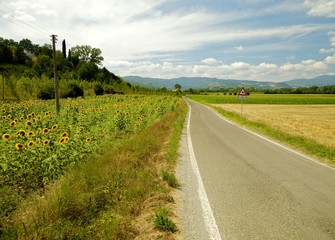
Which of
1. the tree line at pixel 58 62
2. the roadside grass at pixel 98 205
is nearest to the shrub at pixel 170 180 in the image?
the roadside grass at pixel 98 205

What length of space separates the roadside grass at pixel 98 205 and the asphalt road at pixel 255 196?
607 mm

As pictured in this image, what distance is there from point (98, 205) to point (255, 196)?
3.10 metres

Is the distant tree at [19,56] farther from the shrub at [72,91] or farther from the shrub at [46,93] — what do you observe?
the shrub at [46,93]

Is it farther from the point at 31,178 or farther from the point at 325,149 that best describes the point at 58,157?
the point at 325,149

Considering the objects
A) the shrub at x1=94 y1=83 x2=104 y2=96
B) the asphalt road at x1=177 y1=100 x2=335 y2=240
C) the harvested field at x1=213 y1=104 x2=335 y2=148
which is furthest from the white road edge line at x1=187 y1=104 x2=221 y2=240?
the shrub at x1=94 y1=83 x2=104 y2=96

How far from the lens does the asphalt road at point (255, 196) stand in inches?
168

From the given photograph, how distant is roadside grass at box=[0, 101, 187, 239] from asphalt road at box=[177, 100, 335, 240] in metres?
0.61

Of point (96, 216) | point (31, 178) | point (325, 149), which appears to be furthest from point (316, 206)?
point (325, 149)

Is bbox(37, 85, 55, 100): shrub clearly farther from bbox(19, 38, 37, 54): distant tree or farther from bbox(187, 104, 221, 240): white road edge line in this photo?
bbox(19, 38, 37, 54): distant tree

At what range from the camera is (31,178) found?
19.5 ft

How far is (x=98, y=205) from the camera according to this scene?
4.82 metres

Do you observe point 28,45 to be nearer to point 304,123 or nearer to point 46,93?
point 46,93

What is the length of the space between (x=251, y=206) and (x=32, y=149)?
480cm

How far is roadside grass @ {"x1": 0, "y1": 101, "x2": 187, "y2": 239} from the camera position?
375 cm
